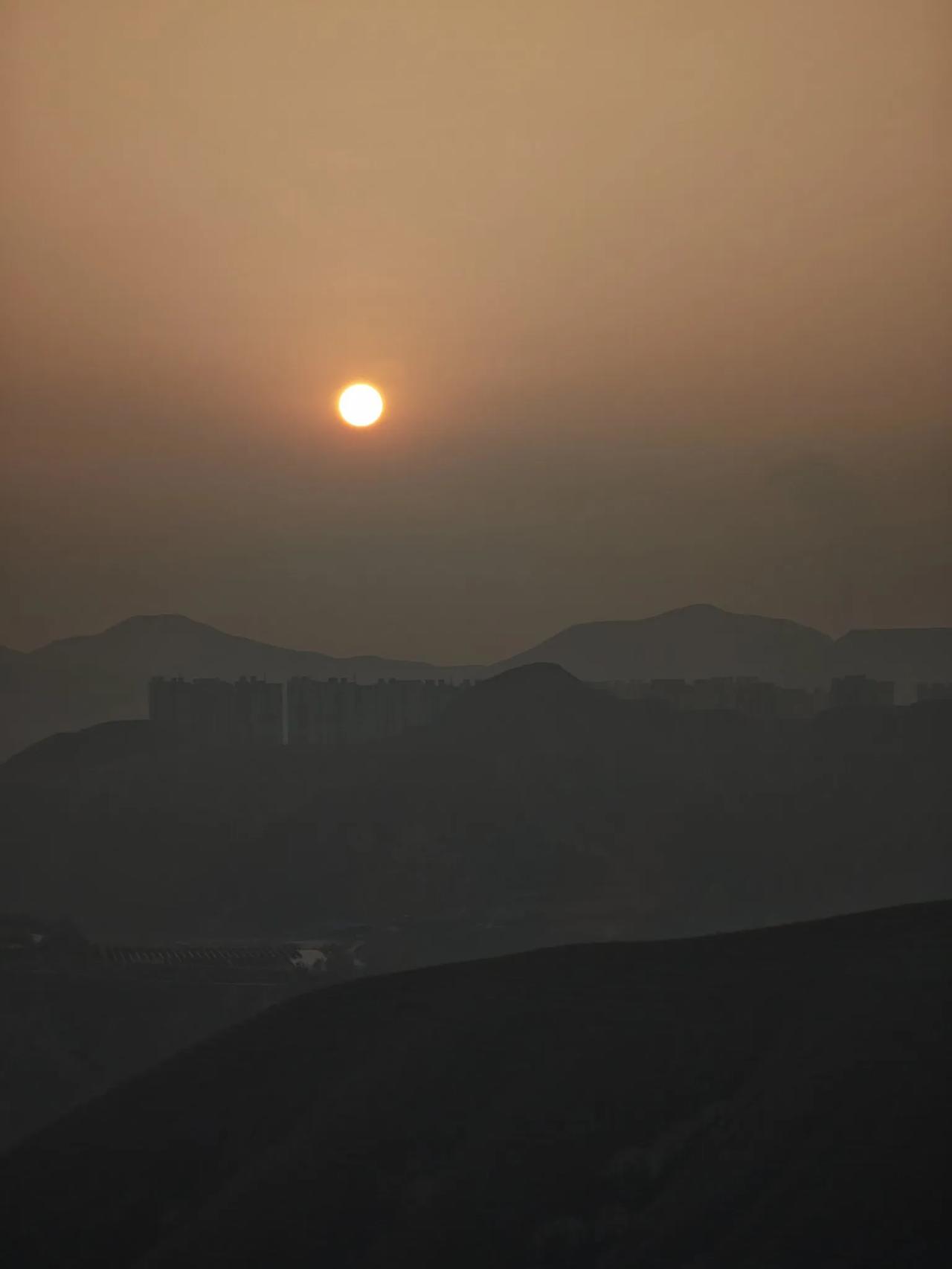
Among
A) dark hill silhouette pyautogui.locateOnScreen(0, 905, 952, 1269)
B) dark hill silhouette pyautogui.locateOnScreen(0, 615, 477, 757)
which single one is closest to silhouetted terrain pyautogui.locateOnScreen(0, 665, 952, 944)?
dark hill silhouette pyautogui.locateOnScreen(0, 615, 477, 757)

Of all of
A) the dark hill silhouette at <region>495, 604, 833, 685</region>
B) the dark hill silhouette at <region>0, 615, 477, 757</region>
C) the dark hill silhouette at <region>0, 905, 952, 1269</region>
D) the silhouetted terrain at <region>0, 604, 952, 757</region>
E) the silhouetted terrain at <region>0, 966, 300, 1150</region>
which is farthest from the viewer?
the dark hill silhouette at <region>0, 615, 477, 757</region>

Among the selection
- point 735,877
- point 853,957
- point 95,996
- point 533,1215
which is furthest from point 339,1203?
point 735,877

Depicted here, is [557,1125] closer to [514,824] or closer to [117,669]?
[514,824]

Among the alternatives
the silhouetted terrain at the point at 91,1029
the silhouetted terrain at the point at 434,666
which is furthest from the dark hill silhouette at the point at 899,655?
the silhouetted terrain at the point at 91,1029

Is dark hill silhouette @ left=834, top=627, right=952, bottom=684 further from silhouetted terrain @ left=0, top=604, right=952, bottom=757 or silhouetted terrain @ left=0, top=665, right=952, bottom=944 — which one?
silhouetted terrain @ left=0, top=665, right=952, bottom=944

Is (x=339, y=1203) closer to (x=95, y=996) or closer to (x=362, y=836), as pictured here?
(x=95, y=996)

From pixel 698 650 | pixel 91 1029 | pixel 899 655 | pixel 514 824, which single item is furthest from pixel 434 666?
pixel 91 1029
